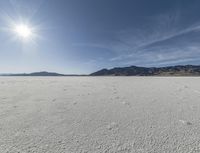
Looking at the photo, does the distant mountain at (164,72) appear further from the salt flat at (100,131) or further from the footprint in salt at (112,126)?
the footprint in salt at (112,126)

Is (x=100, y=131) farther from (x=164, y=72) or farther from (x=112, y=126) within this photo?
(x=164, y=72)

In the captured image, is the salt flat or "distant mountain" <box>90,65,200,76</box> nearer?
the salt flat

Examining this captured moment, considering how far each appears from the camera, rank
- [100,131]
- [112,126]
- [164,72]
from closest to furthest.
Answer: [100,131] → [112,126] → [164,72]

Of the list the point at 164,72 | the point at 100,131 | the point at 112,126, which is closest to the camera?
the point at 100,131

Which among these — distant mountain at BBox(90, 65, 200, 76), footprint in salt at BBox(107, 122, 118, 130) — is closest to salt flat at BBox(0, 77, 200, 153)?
footprint in salt at BBox(107, 122, 118, 130)

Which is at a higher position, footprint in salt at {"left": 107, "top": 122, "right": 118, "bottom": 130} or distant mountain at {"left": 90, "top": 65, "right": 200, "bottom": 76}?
distant mountain at {"left": 90, "top": 65, "right": 200, "bottom": 76}

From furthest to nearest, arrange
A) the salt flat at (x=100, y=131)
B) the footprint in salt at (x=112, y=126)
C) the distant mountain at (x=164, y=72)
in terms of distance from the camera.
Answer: the distant mountain at (x=164, y=72), the footprint in salt at (x=112, y=126), the salt flat at (x=100, y=131)

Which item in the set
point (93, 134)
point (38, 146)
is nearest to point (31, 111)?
point (38, 146)

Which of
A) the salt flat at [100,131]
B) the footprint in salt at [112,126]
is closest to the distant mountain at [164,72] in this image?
the salt flat at [100,131]

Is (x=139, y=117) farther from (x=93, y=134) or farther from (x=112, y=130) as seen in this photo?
(x=93, y=134)

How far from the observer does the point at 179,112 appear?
295 cm

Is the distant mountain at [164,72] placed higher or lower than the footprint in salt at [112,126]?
higher

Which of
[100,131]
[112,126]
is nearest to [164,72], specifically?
[112,126]

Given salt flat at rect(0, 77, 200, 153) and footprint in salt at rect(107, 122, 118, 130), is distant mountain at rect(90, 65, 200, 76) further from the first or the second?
footprint in salt at rect(107, 122, 118, 130)
